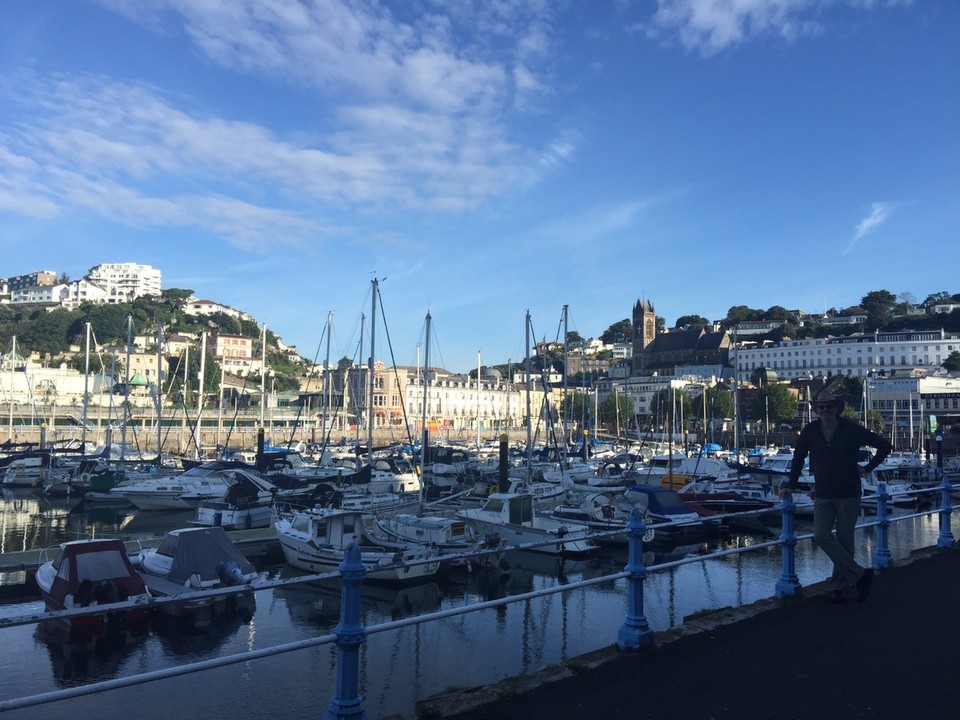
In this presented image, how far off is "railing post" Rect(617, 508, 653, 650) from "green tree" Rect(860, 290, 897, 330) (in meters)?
184

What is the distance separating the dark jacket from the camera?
7.87 metres

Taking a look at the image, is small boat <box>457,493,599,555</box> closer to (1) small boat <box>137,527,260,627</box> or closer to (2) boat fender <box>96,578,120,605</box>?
(1) small boat <box>137,527,260,627</box>

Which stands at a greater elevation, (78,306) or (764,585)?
(78,306)

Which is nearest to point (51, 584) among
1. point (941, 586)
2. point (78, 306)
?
point (941, 586)

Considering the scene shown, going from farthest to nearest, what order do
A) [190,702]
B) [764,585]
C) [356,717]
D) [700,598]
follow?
[764,585] < [700,598] < [190,702] < [356,717]

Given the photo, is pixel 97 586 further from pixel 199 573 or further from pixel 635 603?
pixel 635 603

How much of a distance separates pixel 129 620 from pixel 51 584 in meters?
2.23

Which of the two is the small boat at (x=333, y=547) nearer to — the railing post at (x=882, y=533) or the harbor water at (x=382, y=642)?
the harbor water at (x=382, y=642)

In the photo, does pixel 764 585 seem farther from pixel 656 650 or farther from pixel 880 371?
pixel 880 371

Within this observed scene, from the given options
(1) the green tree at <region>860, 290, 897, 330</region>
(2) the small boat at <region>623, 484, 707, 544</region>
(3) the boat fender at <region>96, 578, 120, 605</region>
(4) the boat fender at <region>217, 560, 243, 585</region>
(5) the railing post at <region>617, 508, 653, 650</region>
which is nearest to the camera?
(5) the railing post at <region>617, 508, 653, 650</region>

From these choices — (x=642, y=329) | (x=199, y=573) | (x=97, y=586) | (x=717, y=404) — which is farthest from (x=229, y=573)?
(x=642, y=329)

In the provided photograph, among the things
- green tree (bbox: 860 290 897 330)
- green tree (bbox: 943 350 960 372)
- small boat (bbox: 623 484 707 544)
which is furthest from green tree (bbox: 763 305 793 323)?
small boat (bbox: 623 484 707 544)

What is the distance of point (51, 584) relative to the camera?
1689 centimetres

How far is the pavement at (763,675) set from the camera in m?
5.17
